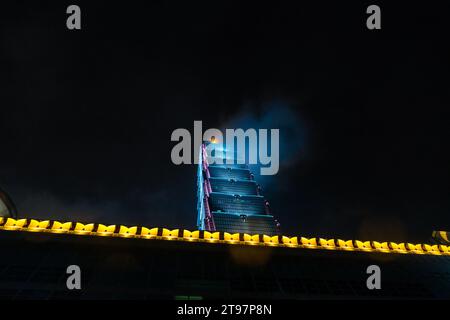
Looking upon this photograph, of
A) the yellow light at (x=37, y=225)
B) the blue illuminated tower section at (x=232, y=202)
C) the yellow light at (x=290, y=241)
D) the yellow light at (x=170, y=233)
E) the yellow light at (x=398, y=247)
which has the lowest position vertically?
the yellow light at (x=398, y=247)

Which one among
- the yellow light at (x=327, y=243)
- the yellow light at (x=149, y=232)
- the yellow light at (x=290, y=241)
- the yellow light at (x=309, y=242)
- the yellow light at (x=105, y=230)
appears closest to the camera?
the yellow light at (x=105, y=230)

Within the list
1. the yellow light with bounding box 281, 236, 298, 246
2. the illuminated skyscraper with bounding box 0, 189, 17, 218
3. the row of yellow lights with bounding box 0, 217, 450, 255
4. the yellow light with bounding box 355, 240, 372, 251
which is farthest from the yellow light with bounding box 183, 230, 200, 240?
the illuminated skyscraper with bounding box 0, 189, 17, 218

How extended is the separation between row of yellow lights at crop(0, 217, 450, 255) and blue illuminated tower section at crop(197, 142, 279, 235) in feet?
350

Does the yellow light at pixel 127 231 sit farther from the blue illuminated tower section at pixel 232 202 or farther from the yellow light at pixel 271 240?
the blue illuminated tower section at pixel 232 202

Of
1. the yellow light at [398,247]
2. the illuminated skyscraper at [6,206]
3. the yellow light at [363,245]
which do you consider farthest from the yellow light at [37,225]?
the yellow light at [398,247]

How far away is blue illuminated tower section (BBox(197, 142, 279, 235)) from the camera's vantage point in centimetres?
15088

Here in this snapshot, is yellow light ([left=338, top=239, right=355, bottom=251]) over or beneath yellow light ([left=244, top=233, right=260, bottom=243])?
beneath

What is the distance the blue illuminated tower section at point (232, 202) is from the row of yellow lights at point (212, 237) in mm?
106700

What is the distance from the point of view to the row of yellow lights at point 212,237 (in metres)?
36.4

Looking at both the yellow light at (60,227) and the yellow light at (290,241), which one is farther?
the yellow light at (290,241)

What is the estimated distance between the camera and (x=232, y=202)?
6339 inches

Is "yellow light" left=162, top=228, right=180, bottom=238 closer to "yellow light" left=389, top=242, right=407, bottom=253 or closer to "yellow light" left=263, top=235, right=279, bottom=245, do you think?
"yellow light" left=263, top=235, right=279, bottom=245

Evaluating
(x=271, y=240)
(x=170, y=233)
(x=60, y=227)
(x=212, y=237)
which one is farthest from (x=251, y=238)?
(x=60, y=227)
